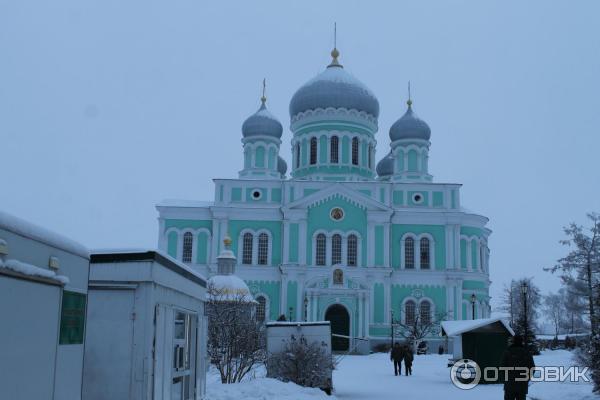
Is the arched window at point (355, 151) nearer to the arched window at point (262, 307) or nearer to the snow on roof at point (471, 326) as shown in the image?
the arched window at point (262, 307)

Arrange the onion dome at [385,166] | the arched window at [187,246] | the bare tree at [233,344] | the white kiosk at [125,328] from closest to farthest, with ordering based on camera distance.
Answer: the white kiosk at [125,328]
the bare tree at [233,344]
the arched window at [187,246]
the onion dome at [385,166]

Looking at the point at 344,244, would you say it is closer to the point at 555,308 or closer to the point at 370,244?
the point at 370,244

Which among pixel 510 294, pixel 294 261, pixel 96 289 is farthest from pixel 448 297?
pixel 96 289

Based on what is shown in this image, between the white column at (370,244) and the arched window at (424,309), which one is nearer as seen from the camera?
the white column at (370,244)

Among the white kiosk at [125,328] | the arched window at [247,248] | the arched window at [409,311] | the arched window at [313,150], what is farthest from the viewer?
the arched window at [313,150]

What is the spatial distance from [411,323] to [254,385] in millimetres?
26822

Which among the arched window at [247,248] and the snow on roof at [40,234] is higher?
the arched window at [247,248]

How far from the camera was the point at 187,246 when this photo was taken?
4022 cm

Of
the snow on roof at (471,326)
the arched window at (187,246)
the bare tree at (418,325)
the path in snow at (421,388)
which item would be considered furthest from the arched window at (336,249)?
the snow on roof at (471,326)

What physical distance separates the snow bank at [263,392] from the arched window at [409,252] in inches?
1035

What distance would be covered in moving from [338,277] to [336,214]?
399cm

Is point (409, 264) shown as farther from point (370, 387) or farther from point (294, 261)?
point (370, 387)

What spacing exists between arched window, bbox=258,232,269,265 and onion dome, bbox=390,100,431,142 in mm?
11089

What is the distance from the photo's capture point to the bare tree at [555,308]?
89.0 m
